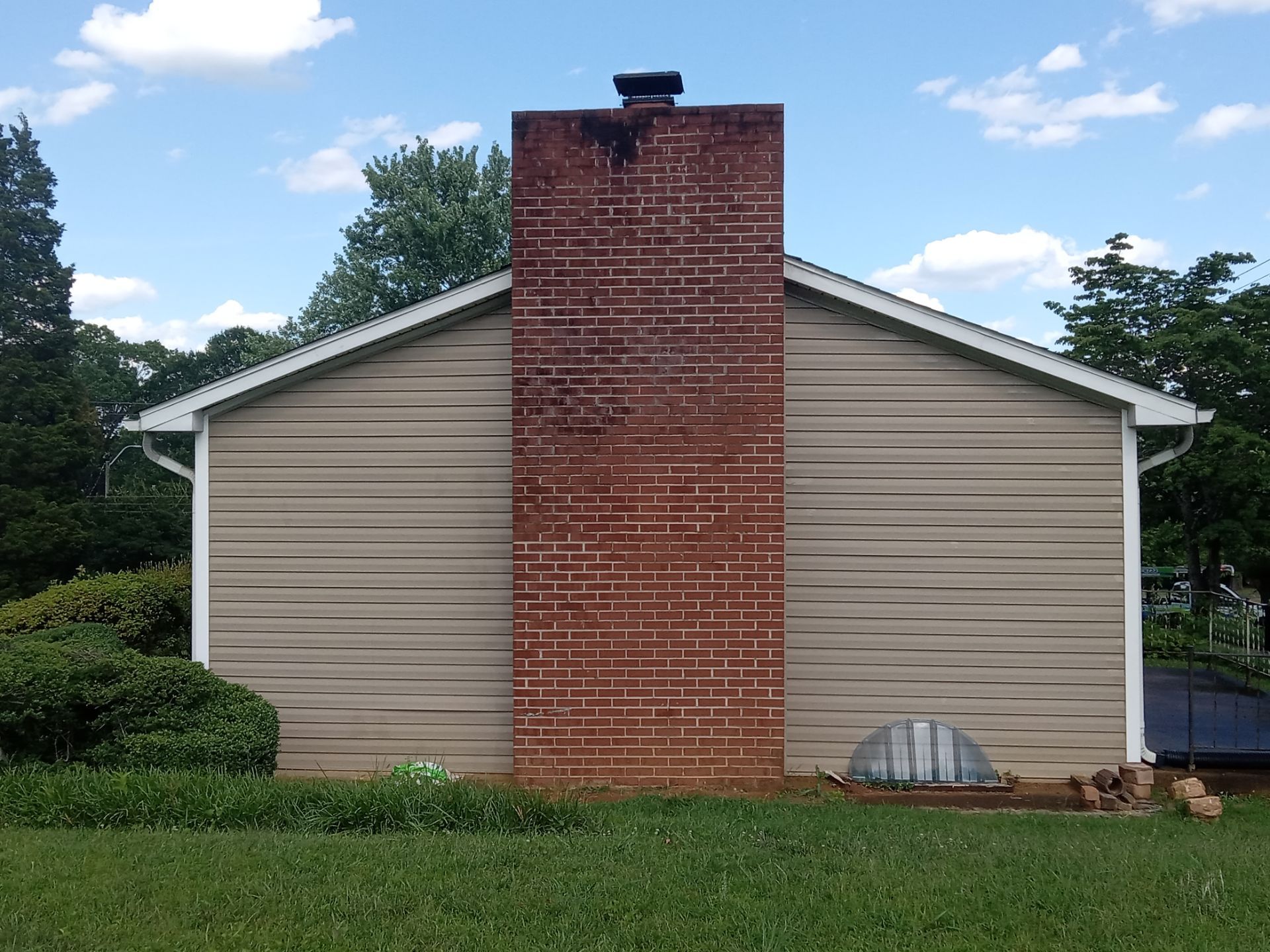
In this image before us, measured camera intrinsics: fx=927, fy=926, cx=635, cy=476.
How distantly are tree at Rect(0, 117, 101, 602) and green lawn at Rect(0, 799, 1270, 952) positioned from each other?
22.2m

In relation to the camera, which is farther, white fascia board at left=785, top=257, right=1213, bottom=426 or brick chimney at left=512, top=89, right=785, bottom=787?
white fascia board at left=785, top=257, right=1213, bottom=426

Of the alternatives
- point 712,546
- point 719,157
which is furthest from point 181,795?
point 719,157

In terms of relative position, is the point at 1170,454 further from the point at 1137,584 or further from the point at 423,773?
the point at 423,773

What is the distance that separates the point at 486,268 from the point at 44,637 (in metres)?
27.9

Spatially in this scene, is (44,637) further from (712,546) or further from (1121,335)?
(1121,335)

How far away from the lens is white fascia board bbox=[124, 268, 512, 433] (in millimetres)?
7270

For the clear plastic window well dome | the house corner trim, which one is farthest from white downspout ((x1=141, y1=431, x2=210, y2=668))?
the clear plastic window well dome

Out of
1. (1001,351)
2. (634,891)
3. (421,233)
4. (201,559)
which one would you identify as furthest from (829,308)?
(421,233)

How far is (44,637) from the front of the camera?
24.4 feet

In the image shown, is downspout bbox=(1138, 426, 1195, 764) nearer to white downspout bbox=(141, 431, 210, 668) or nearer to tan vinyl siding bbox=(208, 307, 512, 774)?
tan vinyl siding bbox=(208, 307, 512, 774)

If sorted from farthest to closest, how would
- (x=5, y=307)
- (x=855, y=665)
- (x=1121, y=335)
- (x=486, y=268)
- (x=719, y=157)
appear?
(x=486, y=268), (x=5, y=307), (x=1121, y=335), (x=855, y=665), (x=719, y=157)

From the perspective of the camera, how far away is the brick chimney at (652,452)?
6516mm

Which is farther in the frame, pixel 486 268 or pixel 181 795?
pixel 486 268

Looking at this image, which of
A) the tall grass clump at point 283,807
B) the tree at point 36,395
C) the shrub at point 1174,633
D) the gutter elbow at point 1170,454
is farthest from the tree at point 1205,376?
the tree at point 36,395
